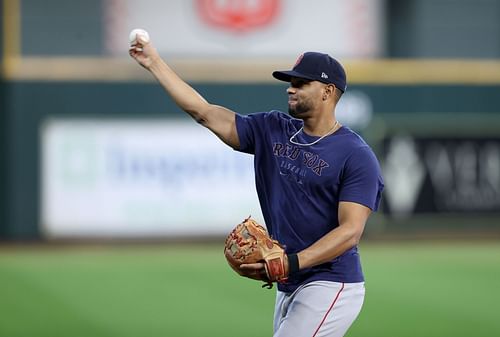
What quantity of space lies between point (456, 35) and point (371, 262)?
265 inches

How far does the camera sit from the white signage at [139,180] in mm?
17984

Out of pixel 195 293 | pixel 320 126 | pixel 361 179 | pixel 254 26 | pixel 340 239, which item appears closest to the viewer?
pixel 340 239

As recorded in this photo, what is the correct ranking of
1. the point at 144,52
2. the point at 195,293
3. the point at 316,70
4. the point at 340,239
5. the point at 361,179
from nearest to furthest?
1. the point at 340,239
2. the point at 361,179
3. the point at 316,70
4. the point at 144,52
5. the point at 195,293

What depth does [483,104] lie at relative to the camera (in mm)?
19750

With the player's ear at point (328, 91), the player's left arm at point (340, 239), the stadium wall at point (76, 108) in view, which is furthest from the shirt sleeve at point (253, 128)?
the stadium wall at point (76, 108)

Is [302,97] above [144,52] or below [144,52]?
below

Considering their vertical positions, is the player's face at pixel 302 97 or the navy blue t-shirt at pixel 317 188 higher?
the player's face at pixel 302 97

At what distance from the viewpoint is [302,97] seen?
5895mm

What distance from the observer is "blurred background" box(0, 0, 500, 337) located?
1802 cm

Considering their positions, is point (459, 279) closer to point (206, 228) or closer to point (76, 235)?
point (206, 228)

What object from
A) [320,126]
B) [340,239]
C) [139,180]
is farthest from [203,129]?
[340,239]

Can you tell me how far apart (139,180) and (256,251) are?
12683 mm

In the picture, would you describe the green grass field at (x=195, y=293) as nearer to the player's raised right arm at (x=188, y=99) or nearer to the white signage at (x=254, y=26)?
→ the player's raised right arm at (x=188, y=99)

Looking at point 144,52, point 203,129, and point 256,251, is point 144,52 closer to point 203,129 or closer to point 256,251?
point 256,251
